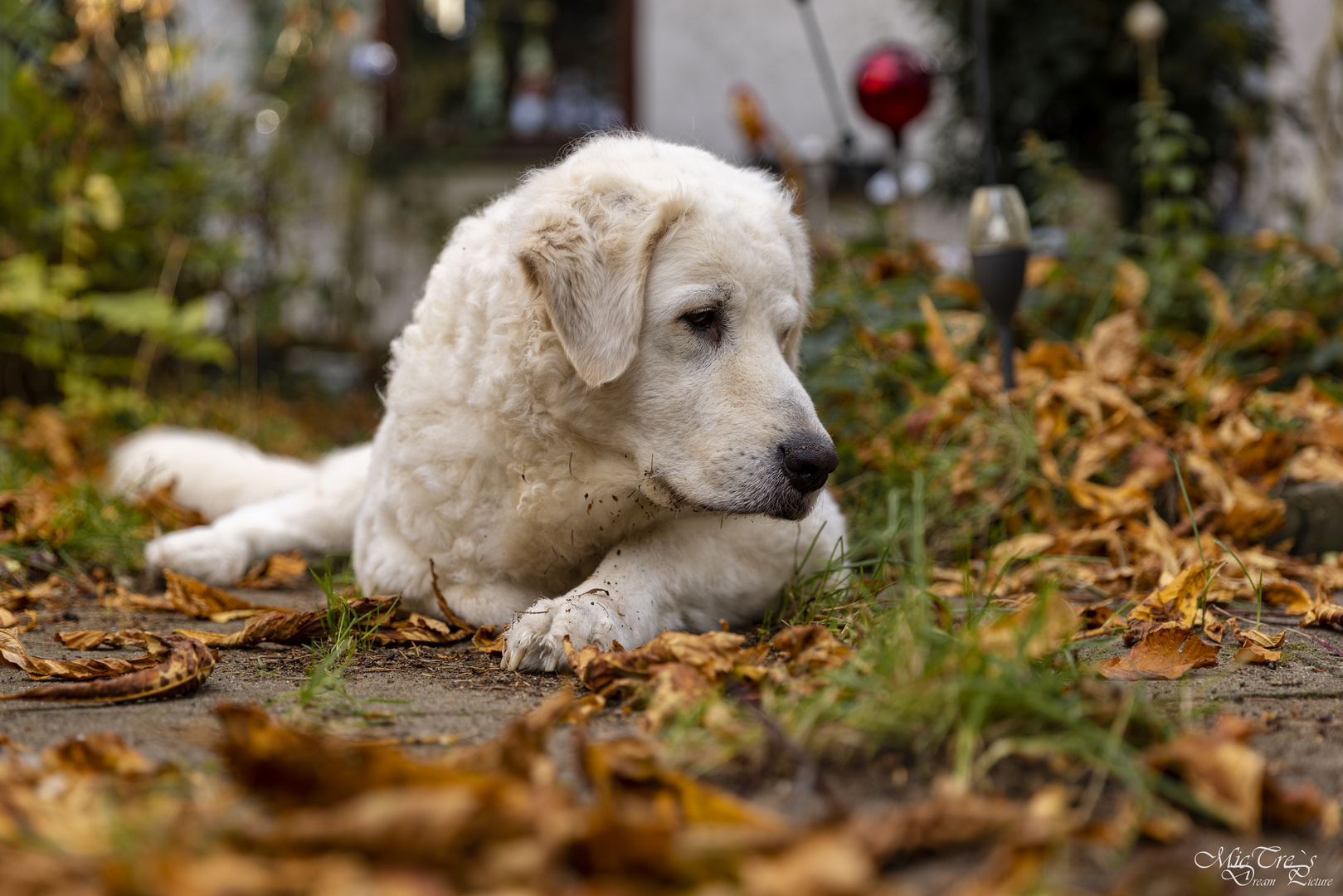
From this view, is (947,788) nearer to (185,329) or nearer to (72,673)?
(72,673)

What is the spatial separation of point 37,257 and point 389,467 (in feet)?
13.1

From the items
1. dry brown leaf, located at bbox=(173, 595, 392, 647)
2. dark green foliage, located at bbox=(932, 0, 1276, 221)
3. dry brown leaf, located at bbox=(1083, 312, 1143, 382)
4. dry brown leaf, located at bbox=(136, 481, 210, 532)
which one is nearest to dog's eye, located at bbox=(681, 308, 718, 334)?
dry brown leaf, located at bbox=(173, 595, 392, 647)

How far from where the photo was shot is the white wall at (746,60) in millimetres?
10008

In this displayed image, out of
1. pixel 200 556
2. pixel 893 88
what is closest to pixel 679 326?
pixel 200 556

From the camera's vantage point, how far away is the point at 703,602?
2.40 meters

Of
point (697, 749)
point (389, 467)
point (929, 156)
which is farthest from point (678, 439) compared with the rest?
point (929, 156)

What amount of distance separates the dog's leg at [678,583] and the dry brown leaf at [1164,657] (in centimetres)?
75

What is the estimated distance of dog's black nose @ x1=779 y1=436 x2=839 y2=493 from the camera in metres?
2.19

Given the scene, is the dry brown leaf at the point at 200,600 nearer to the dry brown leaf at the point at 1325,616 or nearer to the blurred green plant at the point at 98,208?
the dry brown leaf at the point at 1325,616

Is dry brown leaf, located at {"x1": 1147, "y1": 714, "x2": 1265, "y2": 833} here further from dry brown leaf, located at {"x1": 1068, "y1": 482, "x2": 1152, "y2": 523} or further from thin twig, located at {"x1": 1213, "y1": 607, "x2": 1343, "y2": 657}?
dry brown leaf, located at {"x1": 1068, "y1": 482, "x2": 1152, "y2": 523}

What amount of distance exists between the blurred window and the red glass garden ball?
4.33 meters

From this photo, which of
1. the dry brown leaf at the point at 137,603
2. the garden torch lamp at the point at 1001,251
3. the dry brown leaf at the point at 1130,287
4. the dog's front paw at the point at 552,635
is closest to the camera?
the dog's front paw at the point at 552,635

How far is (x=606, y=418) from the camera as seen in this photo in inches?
92.8

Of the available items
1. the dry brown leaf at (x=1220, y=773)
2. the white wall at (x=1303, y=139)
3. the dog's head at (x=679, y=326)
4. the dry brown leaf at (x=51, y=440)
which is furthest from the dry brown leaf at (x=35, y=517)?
the white wall at (x=1303, y=139)
